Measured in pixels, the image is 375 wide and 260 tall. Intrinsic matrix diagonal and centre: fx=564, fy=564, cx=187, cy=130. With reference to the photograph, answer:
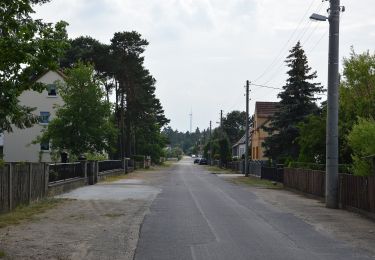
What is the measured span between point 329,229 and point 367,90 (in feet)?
75.0

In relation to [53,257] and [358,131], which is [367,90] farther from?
[53,257]

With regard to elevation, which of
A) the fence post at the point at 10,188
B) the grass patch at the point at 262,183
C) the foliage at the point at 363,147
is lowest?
the grass patch at the point at 262,183

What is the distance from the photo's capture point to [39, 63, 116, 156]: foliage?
40688 mm

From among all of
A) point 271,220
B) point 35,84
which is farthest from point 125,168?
point 35,84

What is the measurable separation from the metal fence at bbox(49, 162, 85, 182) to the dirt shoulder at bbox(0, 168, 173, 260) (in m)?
5.08

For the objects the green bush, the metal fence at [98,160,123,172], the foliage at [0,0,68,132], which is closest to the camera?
the foliage at [0,0,68,132]

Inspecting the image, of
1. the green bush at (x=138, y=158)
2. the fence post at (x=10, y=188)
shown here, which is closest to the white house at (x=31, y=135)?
the green bush at (x=138, y=158)

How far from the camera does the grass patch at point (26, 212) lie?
46.9 ft

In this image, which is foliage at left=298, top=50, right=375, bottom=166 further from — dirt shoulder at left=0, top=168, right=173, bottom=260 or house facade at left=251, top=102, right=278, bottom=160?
house facade at left=251, top=102, right=278, bottom=160

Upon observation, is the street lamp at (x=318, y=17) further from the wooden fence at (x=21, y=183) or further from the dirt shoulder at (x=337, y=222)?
the wooden fence at (x=21, y=183)

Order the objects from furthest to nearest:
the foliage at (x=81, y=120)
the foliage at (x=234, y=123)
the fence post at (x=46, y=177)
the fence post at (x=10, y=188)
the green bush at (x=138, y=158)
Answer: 1. the foliage at (x=234, y=123)
2. the green bush at (x=138, y=158)
3. the foliage at (x=81, y=120)
4. the fence post at (x=46, y=177)
5. the fence post at (x=10, y=188)

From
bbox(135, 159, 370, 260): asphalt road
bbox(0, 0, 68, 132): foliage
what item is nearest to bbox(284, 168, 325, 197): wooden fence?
bbox(135, 159, 370, 260): asphalt road

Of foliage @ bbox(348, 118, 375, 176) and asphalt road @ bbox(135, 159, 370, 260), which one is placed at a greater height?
foliage @ bbox(348, 118, 375, 176)

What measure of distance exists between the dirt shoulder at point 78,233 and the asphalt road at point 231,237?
1.38 ft
